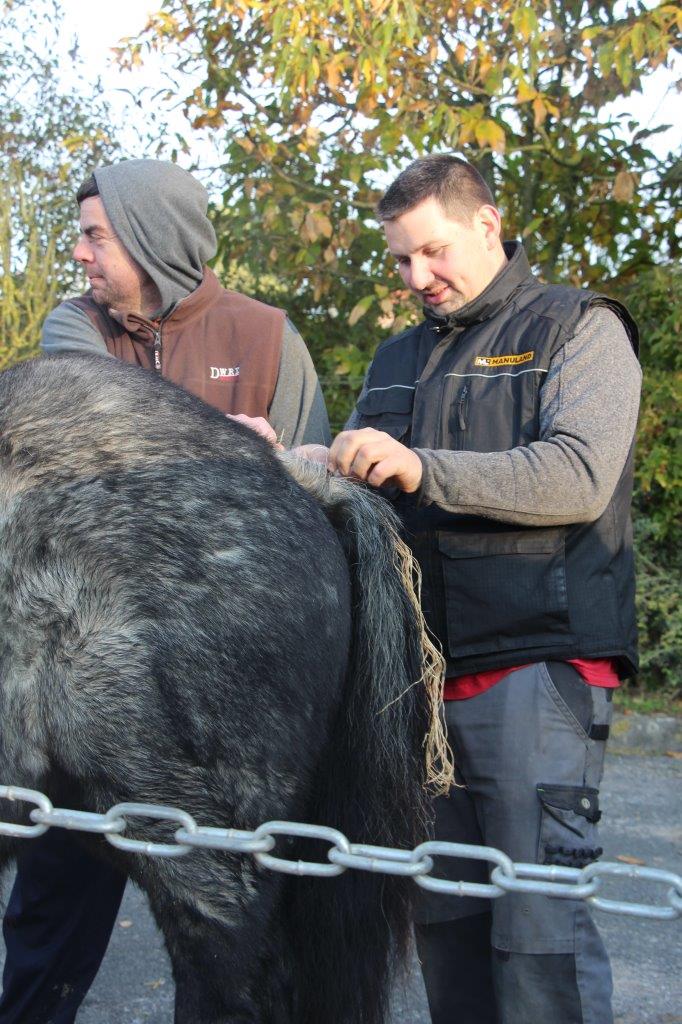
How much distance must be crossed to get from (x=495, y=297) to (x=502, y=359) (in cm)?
18

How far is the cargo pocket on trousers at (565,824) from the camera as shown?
7.13 ft

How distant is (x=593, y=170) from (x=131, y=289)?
15.2 feet

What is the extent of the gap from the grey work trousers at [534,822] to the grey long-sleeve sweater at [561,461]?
0.38 m

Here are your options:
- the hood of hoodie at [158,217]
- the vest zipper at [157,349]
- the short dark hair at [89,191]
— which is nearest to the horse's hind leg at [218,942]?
the vest zipper at [157,349]

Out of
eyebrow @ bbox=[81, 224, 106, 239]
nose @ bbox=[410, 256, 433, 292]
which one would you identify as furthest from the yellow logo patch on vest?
eyebrow @ bbox=[81, 224, 106, 239]

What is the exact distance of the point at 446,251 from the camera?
247cm

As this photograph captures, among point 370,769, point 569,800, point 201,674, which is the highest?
point 201,674

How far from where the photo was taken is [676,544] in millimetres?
7105

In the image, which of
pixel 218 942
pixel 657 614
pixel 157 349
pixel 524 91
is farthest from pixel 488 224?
pixel 657 614

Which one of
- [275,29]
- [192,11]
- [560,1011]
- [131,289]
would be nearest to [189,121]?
[192,11]

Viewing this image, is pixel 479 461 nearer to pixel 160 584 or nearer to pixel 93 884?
pixel 160 584

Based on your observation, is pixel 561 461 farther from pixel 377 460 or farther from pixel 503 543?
pixel 377 460

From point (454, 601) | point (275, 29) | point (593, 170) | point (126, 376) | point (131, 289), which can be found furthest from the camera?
point (593, 170)

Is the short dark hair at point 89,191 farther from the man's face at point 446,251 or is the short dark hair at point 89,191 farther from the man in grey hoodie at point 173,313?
the man's face at point 446,251
